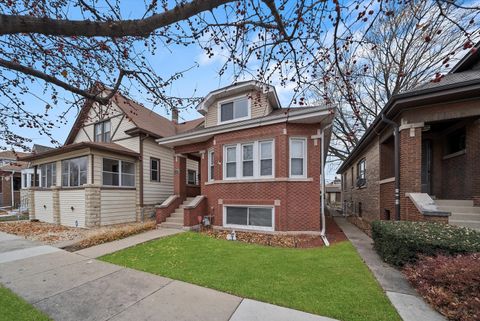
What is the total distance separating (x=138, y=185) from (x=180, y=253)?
7720 mm

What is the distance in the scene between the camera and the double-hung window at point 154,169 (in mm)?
13696

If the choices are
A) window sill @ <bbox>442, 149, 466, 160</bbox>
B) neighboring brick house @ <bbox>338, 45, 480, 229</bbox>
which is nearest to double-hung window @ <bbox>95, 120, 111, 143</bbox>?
neighboring brick house @ <bbox>338, 45, 480, 229</bbox>

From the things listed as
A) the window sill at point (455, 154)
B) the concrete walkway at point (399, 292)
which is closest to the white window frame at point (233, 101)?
the concrete walkway at point (399, 292)

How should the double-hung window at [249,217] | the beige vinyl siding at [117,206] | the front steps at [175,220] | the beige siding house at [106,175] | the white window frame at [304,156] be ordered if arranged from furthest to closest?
the beige vinyl siding at [117,206] < the beige siding house at [106,175] < the front steps at [175,220] < the double-hung window at [249,217] < the white window frame at [304,156]

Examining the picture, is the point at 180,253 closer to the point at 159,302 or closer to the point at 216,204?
the point at 159,302

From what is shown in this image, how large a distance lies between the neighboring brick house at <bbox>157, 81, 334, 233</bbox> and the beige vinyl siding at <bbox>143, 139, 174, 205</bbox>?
111 inches

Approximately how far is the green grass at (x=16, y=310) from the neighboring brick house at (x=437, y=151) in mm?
8651

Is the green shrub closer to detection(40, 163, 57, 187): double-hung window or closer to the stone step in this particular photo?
the stone step

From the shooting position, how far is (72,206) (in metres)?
11.8

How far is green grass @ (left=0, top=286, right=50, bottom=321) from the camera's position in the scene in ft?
10.8

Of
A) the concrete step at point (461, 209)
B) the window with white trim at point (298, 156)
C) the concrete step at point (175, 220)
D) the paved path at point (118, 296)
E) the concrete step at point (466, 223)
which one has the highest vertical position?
the window with white trim at point (298, 156)

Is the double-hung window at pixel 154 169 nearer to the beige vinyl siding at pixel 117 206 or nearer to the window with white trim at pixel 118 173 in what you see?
the window with white trim at pixel 118 173

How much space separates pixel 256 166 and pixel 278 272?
194 inches

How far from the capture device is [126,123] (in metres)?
13.4
